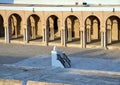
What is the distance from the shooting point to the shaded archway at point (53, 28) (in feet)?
129

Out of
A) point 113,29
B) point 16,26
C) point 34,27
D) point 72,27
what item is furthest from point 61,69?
point 16,26

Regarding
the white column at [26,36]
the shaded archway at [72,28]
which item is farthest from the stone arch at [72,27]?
the white column at [26,36]

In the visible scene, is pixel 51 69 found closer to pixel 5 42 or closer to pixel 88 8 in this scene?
pixel 88 8

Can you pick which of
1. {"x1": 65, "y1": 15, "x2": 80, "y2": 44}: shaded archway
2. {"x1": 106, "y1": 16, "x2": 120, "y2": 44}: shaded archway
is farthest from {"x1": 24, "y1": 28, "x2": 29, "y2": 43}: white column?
{"x1": 106, "y1": 16, "x2": 120, "y2": 44}: shaded archway

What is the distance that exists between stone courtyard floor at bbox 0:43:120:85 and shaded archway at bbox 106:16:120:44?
267 cm

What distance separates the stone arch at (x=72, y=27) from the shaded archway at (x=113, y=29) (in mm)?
3927

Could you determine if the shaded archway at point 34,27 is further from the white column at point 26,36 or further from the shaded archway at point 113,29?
the shaded archway at point 113,29

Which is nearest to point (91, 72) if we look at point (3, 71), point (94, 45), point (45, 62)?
point (3, 71)

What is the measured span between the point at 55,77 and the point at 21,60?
476 inches

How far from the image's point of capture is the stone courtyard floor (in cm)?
1670

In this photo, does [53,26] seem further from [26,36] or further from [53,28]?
[26,36]

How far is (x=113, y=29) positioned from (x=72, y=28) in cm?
454

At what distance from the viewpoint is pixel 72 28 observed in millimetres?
40219

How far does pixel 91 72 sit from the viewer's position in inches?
726
